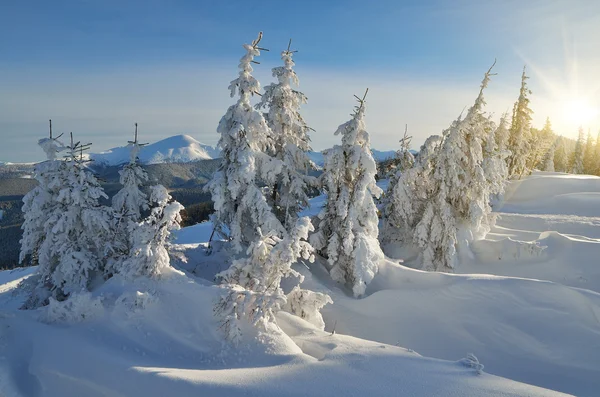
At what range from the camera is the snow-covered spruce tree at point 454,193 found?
20875 millimetres

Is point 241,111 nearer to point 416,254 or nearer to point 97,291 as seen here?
point 97,291

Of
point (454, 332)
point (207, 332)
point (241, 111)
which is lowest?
point (454, 332)

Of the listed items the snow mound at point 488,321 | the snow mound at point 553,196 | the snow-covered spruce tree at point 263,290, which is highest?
the snow mound at point 553,196

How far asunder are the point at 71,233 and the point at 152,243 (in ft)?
15.4

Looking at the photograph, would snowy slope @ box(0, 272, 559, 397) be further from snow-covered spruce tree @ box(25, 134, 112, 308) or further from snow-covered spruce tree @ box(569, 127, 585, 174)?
snow-covered spruce tree @ box(569, 127, 585, 174)

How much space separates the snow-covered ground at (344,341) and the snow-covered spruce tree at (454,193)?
4.14 metres

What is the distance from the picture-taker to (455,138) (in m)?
20.8

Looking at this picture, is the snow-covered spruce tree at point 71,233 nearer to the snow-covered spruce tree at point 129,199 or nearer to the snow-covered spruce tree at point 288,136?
the snow-covered spruce tree at point 129,199

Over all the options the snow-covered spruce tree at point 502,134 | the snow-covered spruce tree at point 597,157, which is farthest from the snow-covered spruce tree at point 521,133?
the snow-covered spruce tree at point 597,157

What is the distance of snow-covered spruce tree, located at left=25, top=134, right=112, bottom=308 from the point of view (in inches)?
559

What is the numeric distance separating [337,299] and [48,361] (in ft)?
36.0

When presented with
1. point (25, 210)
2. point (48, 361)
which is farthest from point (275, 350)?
point (25, 210)

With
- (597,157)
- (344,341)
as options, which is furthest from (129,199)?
(597,157)

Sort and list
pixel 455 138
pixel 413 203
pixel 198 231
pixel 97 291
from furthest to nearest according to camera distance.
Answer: pixel 198 231 → pixel 413 203 → pixel 455 138 → pixel 97 291
